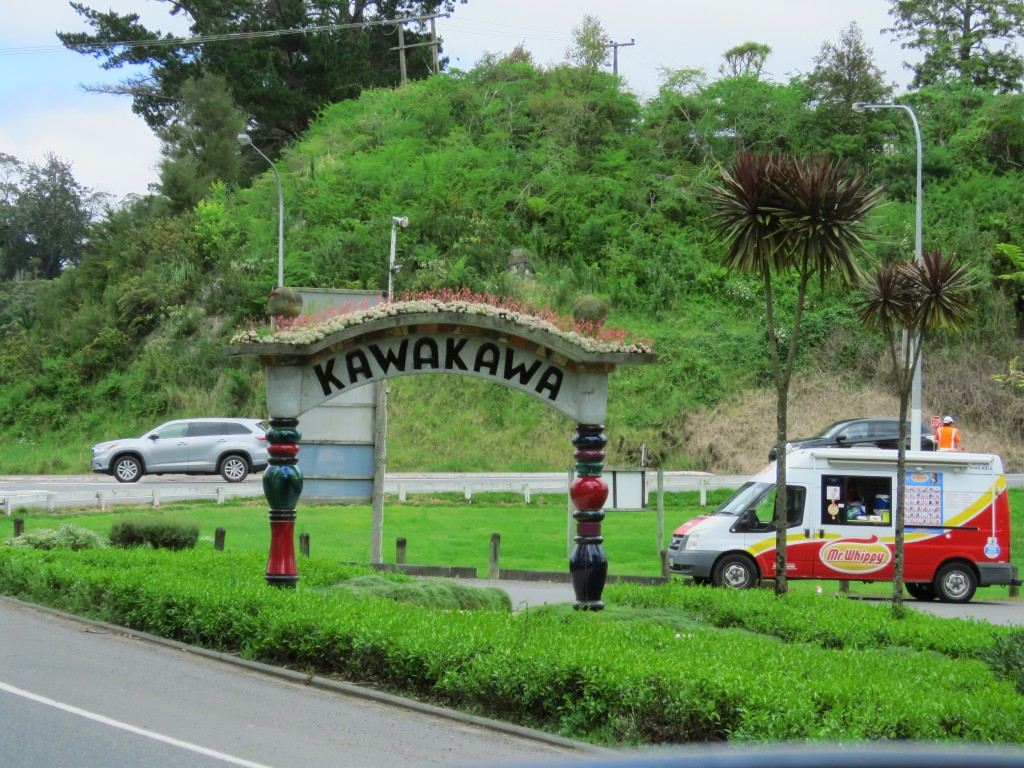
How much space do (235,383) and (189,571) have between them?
28.8 m

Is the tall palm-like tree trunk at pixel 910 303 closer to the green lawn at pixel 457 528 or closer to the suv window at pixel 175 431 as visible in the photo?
the green lawn at pixel 457 528

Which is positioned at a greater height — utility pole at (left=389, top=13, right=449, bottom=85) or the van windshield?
utility pole at (left=389, top=13, right=449, bottom=85)

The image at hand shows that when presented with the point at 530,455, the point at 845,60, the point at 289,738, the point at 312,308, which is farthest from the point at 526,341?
the point at 845,60

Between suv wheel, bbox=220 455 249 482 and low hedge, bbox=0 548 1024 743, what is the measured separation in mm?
16949

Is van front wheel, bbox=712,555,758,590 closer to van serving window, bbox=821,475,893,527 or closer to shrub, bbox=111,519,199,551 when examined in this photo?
van serving window, bbox=821,475,893,527

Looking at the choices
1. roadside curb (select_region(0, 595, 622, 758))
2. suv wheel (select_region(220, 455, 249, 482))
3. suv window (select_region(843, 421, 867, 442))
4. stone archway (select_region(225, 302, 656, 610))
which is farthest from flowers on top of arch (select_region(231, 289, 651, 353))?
suv wheel (select_region(220, 455, 249, 482))

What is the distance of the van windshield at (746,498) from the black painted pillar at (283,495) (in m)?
8.57

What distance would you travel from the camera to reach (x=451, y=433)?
39.5 meters

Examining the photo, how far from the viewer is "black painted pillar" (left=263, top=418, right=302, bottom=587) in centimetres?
1391

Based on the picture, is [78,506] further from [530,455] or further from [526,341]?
[526,341]

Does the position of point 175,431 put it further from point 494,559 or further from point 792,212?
point 792,212

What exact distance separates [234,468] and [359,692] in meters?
23.4

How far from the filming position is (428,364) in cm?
1445

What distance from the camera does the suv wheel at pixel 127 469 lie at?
106 feet
